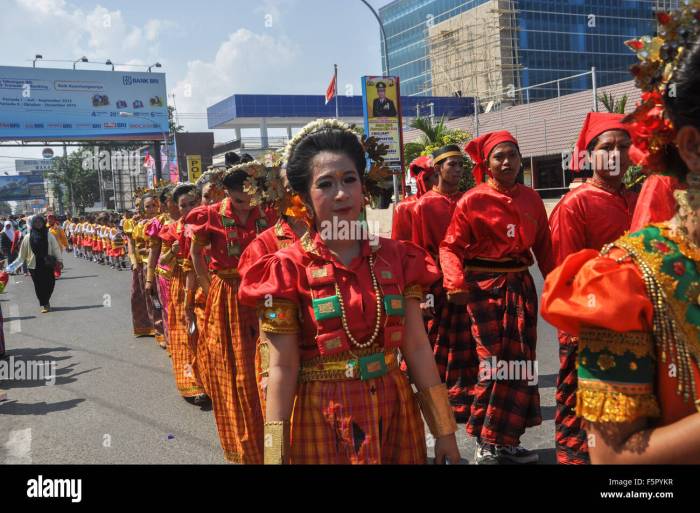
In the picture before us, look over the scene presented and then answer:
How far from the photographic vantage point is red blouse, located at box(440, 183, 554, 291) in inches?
195

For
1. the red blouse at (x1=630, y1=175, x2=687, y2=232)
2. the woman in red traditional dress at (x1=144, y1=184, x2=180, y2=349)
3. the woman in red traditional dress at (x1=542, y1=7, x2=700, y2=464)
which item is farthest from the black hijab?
the woman in red traditional dress at (x1=542, y1=7, x2=700, y2=464)

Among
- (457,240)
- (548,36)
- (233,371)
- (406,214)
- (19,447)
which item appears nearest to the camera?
(457,240)

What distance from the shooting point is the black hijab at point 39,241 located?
48.5 feet

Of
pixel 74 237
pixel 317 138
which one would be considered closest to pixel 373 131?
pixel 317 138

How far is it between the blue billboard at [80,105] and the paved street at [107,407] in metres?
30.9

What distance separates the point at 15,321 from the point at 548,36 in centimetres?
6625

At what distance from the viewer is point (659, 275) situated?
1.52 metres

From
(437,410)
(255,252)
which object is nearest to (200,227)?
(255,252)

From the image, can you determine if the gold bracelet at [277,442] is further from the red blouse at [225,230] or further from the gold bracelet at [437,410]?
the red blouse at [225,230]

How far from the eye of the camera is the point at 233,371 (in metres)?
5.33

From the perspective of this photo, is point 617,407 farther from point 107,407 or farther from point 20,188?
point 20,188

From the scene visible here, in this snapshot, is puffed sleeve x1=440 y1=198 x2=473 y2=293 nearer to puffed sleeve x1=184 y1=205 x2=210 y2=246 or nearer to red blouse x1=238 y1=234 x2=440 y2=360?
puffed sleeve x1=184 y1=205 x2=210 y2=246

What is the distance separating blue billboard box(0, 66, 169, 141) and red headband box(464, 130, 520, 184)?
3906cm

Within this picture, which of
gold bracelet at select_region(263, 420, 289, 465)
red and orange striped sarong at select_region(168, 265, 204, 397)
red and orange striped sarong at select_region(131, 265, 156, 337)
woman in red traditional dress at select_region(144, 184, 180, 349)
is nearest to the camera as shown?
gold bracelet at select_region(263, 420, 289, 465)
